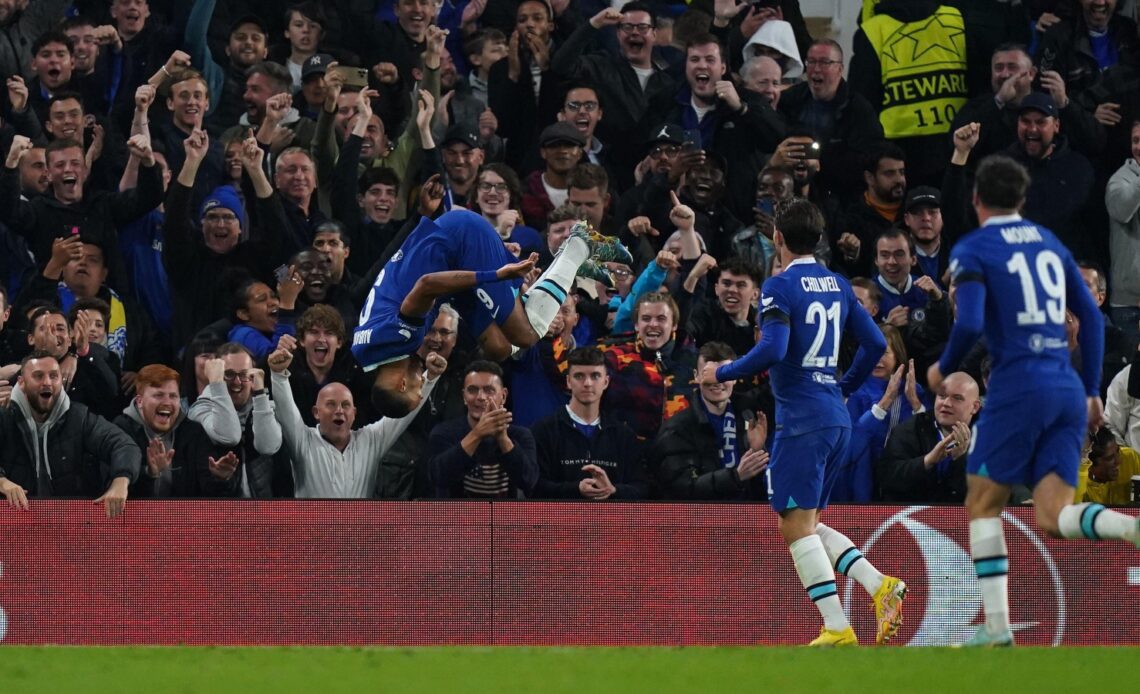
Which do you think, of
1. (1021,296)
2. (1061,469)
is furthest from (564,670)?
(1021,296)

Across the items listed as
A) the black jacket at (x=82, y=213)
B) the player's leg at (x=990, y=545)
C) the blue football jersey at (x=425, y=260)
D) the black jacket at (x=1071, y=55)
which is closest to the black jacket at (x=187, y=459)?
the blue football jersey at (x=425, y=260)

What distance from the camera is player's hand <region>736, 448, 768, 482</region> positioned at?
40.5ft

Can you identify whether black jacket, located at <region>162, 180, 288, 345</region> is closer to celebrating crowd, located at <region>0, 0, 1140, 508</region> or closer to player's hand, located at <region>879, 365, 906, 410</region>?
celebrating crowd, located at <region>0, 0, 1140, 508</region>

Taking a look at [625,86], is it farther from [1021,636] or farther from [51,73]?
[1021,636]

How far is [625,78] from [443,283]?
5131 mm

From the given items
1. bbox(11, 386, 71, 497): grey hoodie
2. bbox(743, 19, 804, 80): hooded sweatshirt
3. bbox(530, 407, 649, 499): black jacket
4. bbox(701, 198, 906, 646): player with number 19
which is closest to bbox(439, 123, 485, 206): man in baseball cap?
bbox(743, 19, 804, 80): hooded sweatshirt

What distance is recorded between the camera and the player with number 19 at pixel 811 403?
10344 millimetres

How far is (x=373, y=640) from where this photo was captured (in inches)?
487

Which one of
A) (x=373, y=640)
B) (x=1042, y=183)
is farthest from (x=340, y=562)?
(x=1042, y=183)

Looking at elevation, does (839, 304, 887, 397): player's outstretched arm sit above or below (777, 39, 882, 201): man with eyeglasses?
below

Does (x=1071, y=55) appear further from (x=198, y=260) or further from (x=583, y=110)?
(x=198, y=260)

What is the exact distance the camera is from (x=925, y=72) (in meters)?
16.4

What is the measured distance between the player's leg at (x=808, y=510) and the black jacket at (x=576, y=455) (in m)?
2.42

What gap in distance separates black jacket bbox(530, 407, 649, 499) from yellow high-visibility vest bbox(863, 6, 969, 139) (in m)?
5.25
